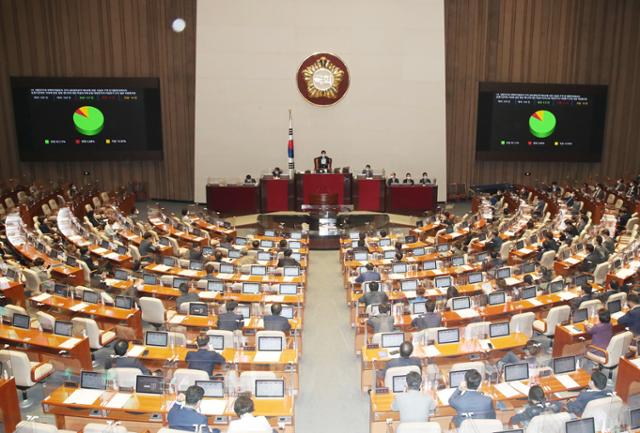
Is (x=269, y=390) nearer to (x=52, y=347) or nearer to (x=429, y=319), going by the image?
(x=429, y=319)

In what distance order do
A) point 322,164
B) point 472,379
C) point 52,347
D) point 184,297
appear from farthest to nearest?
point 322,164, point 184,297, point 52,347, point 472,379

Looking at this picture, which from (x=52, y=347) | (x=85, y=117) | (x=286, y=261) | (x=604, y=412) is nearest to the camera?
(x=604, y=412)

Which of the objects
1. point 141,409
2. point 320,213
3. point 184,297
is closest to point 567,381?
point 141,409

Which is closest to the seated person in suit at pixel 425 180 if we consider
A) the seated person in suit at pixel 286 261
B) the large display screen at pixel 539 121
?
the large display screen at pixel 539 121

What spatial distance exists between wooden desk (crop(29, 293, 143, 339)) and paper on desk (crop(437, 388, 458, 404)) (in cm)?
543

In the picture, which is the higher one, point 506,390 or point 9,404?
point 506,390

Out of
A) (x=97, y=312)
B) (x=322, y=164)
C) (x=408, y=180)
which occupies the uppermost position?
(x=322, y=164)

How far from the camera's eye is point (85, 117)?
77.8 ft

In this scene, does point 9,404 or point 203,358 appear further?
point 203,358

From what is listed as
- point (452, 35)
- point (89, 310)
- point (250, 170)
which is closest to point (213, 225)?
point (250, 170)

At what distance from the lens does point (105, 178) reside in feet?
82.3

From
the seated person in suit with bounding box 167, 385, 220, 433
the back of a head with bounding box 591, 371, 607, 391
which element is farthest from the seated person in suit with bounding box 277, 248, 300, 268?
the back of a head with bounding box 591, 371, 607, 391

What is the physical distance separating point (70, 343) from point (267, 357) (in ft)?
9.93

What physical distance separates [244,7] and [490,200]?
12.0m
